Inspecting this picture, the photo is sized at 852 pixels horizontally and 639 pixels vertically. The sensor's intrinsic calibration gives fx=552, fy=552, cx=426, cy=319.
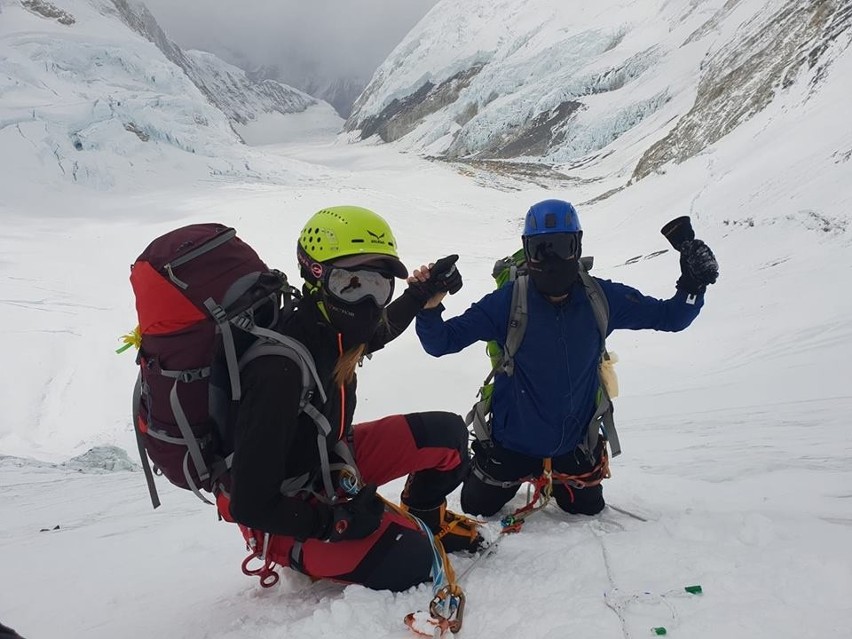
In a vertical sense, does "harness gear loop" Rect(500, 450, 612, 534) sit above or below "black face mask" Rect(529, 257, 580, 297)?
below

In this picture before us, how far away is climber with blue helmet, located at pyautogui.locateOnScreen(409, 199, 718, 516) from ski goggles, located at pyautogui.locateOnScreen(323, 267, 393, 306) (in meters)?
0.61

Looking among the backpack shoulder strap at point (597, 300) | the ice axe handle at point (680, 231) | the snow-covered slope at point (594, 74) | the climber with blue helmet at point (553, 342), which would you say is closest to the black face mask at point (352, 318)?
the climber with blue helmet at point (553, 342)

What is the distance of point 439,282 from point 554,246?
24.9 inches

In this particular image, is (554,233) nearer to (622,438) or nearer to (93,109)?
(622,438)

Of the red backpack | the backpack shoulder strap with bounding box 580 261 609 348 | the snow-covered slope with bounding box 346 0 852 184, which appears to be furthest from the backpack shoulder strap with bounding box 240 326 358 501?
the snow-covered slope with bounding box 346 0 852 184

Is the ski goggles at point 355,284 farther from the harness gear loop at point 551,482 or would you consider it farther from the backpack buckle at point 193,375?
the harness gear loop at point 551,482

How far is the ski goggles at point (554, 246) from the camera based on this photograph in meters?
2.89

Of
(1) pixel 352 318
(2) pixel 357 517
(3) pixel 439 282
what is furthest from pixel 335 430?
(3) pixel 439 282

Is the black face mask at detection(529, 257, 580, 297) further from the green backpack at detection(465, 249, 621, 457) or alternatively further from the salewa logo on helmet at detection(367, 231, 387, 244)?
the salewa logo on helmet at detection(367, 231, 387, 244)

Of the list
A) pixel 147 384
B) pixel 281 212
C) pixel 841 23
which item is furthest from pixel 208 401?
pixel 841 23

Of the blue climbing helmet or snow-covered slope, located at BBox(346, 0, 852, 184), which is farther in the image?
snow-covered slope, located at BBox(346, 0, 852, 184)

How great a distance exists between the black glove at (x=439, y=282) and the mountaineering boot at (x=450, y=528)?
110 centimetres

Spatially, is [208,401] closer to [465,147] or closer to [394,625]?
[394,625]

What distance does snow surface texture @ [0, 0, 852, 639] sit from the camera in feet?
7.04
